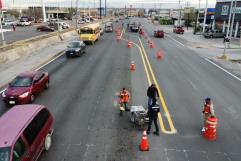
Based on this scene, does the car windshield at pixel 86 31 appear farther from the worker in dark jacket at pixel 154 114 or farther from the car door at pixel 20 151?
the car door at pixel 20 151

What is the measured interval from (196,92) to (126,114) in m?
6.48

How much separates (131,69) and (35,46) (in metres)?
16.1

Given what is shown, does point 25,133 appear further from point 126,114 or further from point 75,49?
point 75,49

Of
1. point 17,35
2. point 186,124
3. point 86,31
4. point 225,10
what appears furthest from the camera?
point 225,10

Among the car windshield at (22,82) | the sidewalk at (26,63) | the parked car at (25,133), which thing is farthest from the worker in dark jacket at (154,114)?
the sidewalk at (26,63)

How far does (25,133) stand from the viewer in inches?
368

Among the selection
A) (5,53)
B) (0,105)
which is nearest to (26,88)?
(0,105)

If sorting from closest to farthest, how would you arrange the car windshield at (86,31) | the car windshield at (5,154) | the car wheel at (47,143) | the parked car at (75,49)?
the car windshield at (5,154), the car wheel at (47,143), the parked car at (75,49), the car windshield at (86,31)

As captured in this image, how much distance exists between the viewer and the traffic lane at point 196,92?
13289 millimetres

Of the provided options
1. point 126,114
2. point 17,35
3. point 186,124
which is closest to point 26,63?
point 126,114

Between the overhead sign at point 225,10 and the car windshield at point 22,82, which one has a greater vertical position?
the overhead sign at point 225,10

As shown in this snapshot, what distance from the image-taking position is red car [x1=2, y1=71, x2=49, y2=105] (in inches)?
613

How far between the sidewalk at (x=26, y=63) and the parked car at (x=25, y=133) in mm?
10502

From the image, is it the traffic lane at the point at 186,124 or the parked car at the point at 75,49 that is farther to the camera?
the parked car at the point at 75,49
